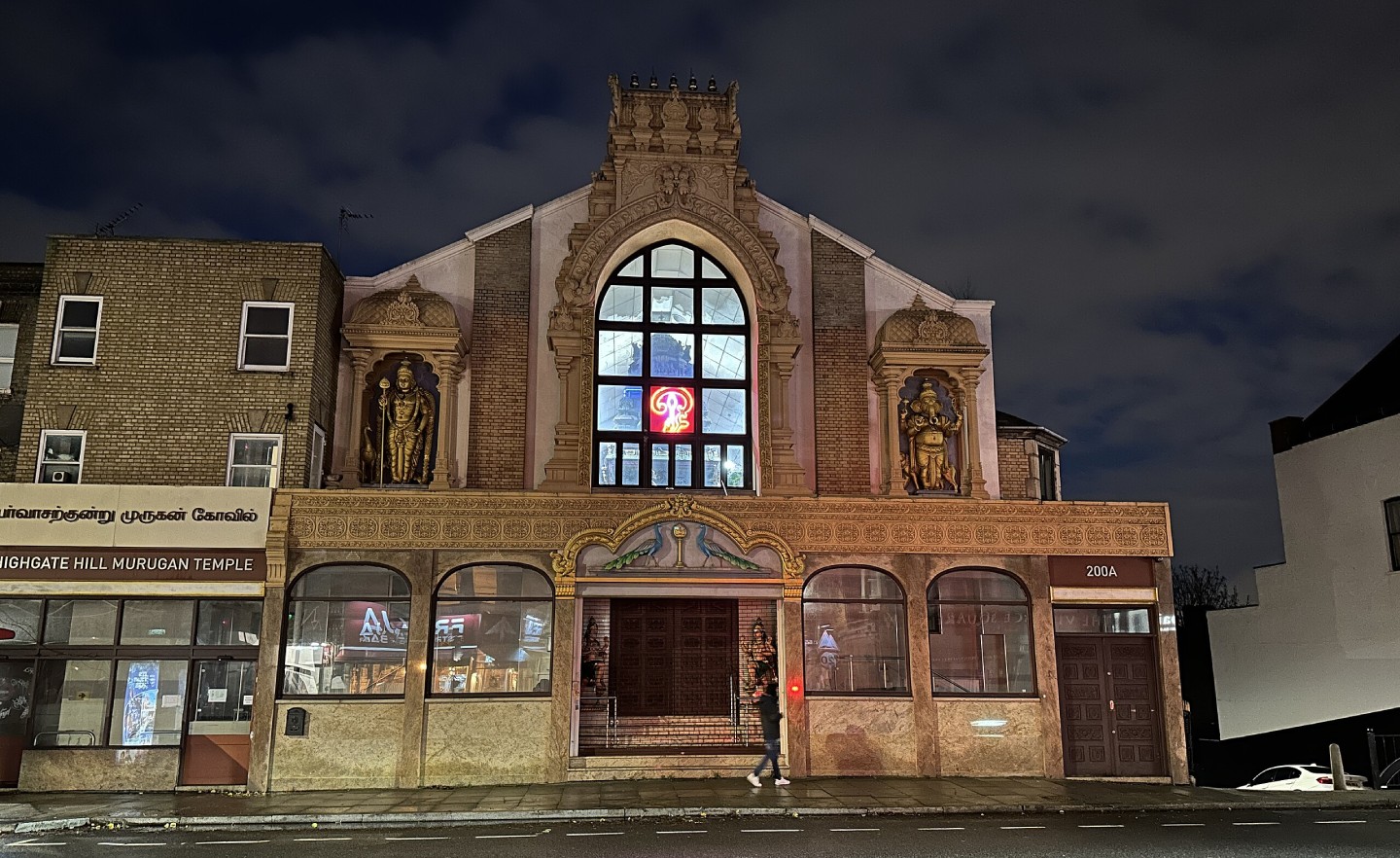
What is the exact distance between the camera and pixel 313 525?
19609 mm

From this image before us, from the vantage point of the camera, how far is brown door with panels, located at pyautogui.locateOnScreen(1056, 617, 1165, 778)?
20.4 meters

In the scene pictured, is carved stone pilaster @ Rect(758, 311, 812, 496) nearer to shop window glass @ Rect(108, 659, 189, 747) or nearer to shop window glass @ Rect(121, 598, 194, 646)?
shop window glass @ Rect(121, 598, 194, 646)

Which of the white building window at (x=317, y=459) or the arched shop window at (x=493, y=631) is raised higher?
the white building window at (x=317, y=459)

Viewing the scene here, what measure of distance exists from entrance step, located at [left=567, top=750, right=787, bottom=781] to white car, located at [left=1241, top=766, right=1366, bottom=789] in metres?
10.2

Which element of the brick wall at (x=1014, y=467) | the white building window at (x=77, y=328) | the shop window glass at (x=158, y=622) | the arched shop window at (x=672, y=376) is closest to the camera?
the shop window glass at (x=158, y=622)

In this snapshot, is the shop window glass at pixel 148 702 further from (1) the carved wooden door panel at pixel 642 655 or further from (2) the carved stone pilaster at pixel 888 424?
(2) the carved stone pilaster at pixel 888 424

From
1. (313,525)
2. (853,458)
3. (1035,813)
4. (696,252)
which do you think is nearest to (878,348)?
(853,458)

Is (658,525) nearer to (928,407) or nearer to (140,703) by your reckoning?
(928,407)

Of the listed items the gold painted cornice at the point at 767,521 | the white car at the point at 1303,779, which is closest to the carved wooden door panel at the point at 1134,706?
the gold painted cornice at the point at 767,521

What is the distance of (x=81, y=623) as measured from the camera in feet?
63.0

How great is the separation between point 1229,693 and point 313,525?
23213mm

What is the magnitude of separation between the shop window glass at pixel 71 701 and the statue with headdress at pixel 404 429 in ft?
19.7

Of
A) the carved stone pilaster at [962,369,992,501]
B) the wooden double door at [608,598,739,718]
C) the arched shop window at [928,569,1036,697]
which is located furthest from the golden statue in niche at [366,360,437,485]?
the carved stone pilaster at [962,369,992,501]

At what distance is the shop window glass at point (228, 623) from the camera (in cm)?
1936
